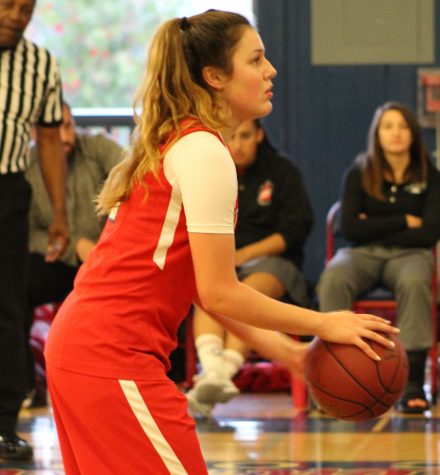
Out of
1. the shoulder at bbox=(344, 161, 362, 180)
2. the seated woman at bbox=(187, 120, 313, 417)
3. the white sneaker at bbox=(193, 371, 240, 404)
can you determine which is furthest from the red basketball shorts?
the shoulder at bbox=(344, 161, 362, 180)

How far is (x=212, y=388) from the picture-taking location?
476cm

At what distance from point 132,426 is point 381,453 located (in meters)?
2.23

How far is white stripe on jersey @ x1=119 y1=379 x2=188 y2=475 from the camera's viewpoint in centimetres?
202

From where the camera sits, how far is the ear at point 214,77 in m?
2.21

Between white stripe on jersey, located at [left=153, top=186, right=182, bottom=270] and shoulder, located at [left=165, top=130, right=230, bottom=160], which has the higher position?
shoulder, located at [left=165, top=130, right=230, bottom=160]

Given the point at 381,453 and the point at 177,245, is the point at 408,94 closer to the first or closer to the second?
the point at 381,453

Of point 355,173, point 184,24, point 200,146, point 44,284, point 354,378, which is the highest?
point 184,24

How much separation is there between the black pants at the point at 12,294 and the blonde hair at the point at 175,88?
1.90 metres

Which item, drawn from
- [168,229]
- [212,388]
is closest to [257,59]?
[168,229]

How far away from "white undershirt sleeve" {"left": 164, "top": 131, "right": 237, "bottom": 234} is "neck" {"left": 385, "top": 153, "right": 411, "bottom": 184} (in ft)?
11.6

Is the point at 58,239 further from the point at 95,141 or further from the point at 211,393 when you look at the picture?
the point at 95,141

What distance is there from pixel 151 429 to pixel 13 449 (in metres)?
2.09

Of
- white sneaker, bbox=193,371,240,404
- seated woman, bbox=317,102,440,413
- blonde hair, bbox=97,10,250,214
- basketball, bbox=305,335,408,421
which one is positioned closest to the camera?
blonde hair, bbox=97,10,250,214

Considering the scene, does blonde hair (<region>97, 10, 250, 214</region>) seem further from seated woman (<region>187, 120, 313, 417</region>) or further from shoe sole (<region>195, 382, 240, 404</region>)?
seated woman (<region>187, 120, 313, 417</region>)
